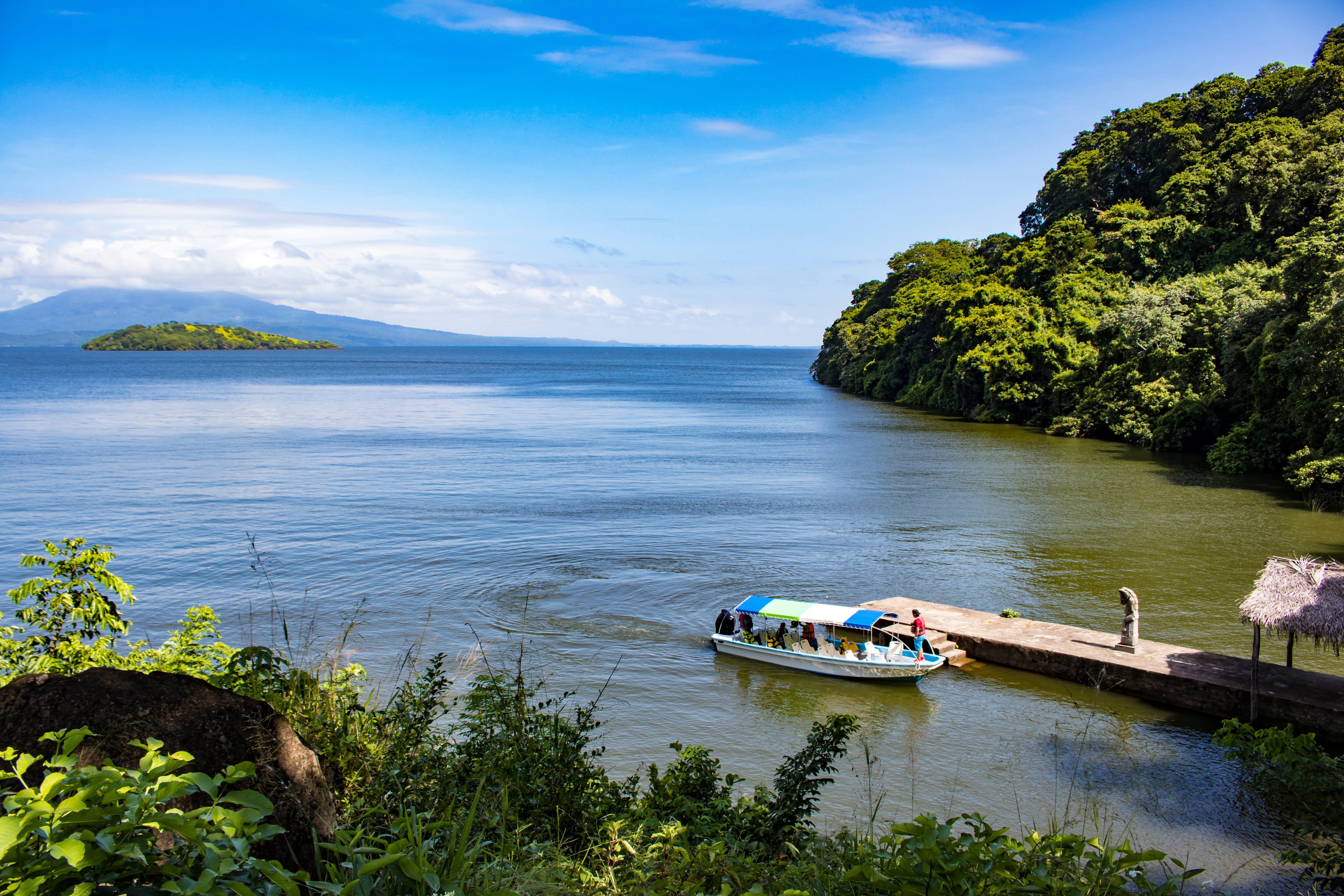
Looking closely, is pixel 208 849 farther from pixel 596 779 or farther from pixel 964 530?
pixel 964 530

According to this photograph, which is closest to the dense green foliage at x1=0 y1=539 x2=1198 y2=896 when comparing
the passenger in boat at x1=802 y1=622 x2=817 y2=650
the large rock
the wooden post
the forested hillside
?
the large rock

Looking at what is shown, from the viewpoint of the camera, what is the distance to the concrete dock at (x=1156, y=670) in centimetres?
1510

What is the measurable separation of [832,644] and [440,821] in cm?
1653

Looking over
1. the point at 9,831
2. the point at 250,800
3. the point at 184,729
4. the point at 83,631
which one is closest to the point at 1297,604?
the point at 184,729

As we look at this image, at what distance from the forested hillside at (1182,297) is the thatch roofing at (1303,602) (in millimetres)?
21925

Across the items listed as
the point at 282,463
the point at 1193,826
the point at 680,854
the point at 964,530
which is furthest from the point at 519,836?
the point at 282,463

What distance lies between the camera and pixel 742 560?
28.4 metres

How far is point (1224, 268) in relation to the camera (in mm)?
53438

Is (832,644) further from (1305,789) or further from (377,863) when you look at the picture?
(377,863)

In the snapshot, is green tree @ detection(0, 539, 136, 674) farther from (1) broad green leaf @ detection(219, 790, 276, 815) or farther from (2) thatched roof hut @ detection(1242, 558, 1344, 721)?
(2) thatched roof hut @ detection(1242, 558, 1344, 721)

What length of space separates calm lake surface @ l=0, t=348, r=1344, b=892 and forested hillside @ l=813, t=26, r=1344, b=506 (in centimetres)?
353

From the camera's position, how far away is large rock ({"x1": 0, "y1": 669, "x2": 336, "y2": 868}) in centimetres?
389

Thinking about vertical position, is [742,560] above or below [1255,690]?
below

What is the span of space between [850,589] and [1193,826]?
13.0 metres
